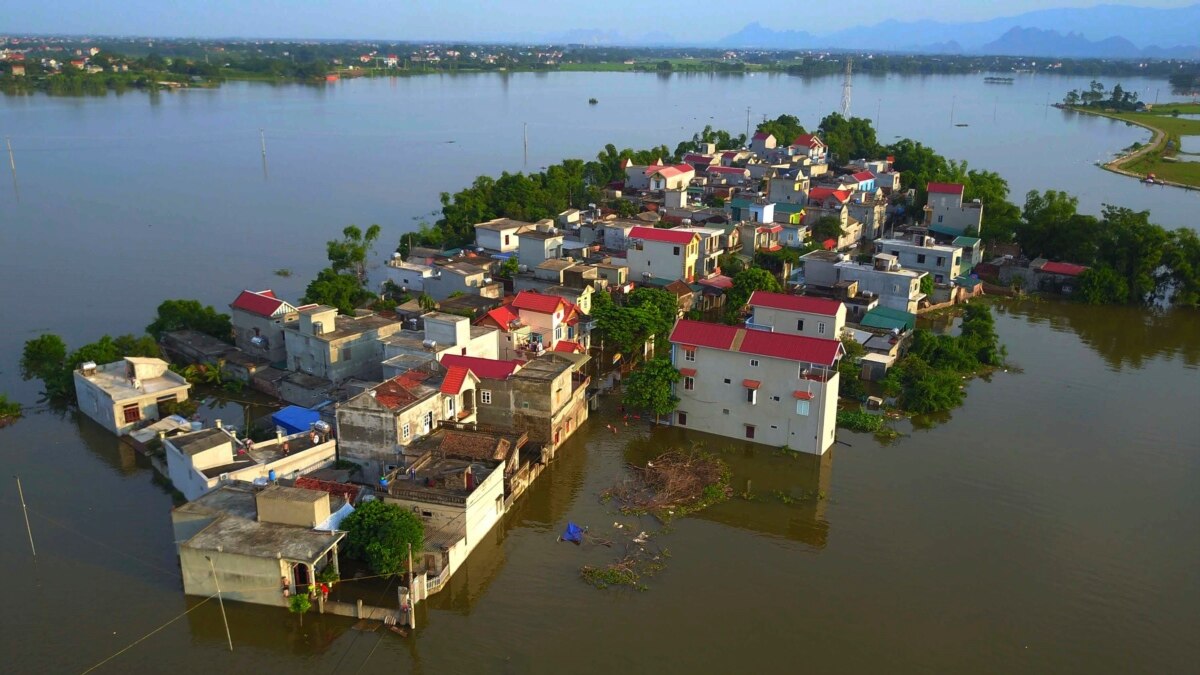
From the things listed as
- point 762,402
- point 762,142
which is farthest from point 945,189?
point 762,142

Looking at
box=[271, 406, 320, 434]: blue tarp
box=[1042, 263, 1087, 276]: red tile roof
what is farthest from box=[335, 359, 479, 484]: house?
box=[1042, 263, 1087, 276]: red tile roof

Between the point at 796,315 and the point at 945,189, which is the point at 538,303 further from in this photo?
the point at 945,189

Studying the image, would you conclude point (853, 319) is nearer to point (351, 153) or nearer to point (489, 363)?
point (489, 363)

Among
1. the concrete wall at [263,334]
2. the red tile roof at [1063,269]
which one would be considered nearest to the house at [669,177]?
the red tile roof at [1063,269]

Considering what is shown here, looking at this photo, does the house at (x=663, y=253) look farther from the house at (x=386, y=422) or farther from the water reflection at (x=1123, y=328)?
the house at (x=386, y=422)

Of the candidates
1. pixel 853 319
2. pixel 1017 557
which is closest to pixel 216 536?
pixel 1017 557
